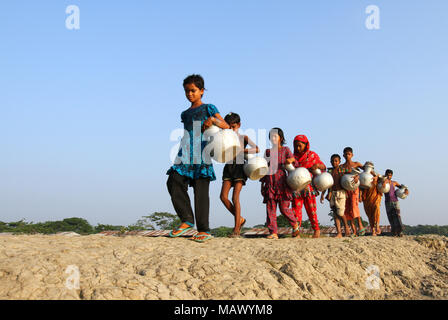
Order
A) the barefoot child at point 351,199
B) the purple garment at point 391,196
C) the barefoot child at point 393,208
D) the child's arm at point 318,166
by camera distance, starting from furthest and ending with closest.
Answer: the purple garment at point 391,196, the barefoot child at point 393,208, the barefoot child at point 351,199, the child's arm at point 318,166

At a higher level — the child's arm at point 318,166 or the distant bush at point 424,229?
the child's arm at point 318,166

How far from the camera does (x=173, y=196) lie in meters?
5.13

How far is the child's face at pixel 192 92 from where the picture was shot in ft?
17.0

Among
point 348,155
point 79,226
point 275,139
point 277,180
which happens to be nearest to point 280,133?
point 275,139

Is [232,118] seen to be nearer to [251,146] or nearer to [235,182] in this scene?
[251,146]

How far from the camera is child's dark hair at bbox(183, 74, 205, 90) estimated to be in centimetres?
520

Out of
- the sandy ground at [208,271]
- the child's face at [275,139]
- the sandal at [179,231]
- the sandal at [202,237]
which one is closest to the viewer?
the sandy ground at [208,271]

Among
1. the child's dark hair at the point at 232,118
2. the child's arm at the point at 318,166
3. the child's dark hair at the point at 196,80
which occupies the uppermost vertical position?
the child's dark hair at the point at 196,80

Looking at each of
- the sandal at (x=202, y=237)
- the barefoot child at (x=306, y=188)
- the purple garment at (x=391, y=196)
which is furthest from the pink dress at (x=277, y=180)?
the purple garment at (x=391, y=196)

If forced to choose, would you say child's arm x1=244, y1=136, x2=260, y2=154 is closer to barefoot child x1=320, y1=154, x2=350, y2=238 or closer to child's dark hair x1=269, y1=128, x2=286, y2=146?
child's dark hair x1=269, y1=128, x2=286, y2=146

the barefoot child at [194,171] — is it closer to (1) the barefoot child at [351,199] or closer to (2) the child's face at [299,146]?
(2) the child's face at [299,146]

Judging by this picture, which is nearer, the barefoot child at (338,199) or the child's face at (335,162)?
the barefoot child at (338,199)

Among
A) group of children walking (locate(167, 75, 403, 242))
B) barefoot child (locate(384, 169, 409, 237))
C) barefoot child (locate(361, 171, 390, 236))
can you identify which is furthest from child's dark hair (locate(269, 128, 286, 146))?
barefoot child (locate(384, 169, 409, 237))
